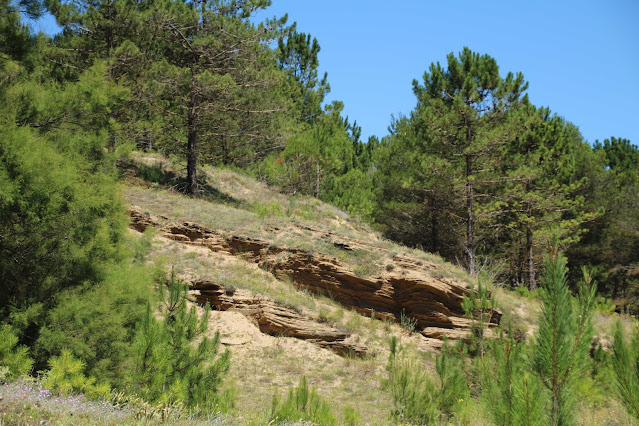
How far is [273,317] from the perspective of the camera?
34.4 ft

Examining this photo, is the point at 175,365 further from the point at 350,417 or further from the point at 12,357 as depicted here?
the point at 350,417

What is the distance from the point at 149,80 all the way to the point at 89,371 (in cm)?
1308

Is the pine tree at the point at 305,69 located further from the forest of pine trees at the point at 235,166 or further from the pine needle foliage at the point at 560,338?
the pine needle foliage at the point at 560,338

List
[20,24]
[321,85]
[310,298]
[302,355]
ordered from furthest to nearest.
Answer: [321,85], [310,298], [302,355], [20,24]

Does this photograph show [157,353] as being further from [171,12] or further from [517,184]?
[517,184]

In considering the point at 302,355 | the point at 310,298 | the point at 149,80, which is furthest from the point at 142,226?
the point at 149,80

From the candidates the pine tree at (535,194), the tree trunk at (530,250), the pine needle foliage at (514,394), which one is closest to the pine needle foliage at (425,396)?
the pine needle foliage at (514,394)

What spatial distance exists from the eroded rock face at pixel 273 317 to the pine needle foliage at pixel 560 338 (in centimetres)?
804

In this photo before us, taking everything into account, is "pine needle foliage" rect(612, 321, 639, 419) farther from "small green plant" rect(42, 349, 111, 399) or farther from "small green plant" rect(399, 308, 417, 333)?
"small green plant" rect(399, 308, 417, 333)

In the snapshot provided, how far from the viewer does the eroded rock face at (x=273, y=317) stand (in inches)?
411

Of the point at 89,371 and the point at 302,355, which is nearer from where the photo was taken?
the point at 89,371

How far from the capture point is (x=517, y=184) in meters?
18.7


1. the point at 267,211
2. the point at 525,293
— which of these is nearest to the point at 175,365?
the point at 267,211

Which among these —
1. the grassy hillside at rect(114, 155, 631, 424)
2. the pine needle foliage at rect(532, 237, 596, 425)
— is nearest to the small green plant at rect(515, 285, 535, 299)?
the grassy hillside at rect(114, 155, 631, 424)
